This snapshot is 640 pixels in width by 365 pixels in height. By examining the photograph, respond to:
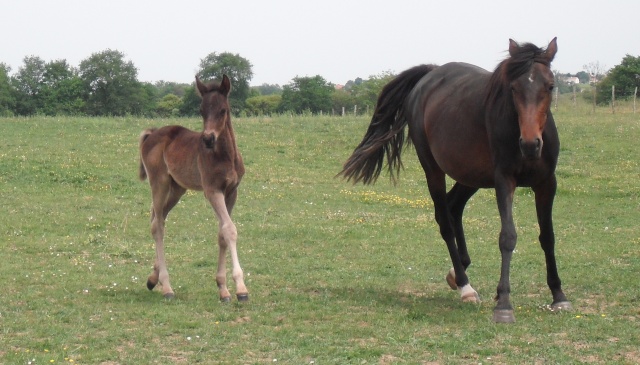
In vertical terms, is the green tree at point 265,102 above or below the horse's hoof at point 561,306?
above

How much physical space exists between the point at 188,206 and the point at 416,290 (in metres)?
8.98

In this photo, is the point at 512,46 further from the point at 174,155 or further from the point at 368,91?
the point at 368,91

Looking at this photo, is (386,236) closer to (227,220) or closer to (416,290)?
(416,290)

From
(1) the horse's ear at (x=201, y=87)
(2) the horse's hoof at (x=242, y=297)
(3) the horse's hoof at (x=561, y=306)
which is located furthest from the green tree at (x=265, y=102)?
(3) the horse's hoof at (x=561, y=306)

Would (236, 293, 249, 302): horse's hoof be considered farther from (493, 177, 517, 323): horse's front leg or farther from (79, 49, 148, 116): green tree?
(79, 49, 148, 116): green tree

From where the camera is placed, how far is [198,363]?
5926 mm

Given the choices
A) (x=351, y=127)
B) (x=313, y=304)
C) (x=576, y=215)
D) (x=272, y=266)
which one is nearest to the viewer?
(x=313, y=304)

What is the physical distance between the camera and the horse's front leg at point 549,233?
7.70 m

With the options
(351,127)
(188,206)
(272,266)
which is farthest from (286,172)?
(272,266)

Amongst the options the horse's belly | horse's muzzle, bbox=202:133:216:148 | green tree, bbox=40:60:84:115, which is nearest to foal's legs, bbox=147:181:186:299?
horse's muzzle, bbox=202:133:216:148

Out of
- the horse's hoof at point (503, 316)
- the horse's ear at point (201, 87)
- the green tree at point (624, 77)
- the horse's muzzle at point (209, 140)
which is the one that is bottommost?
the horse's hoof at point (503, 316)

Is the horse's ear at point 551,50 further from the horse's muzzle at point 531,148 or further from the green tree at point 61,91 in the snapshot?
the green tree at point 61,91

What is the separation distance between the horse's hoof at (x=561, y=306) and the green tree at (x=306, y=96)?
5521cm

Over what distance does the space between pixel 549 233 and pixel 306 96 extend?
185 ft
